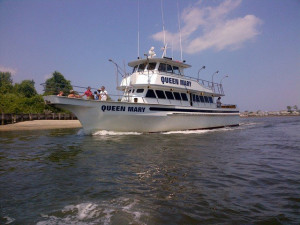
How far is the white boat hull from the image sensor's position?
11961mm

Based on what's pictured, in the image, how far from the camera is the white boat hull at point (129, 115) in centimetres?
1196

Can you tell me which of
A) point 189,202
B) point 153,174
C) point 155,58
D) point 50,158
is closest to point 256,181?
point 189,202

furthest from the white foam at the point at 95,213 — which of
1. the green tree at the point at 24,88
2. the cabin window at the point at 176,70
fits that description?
the green tree at the point at 24,88

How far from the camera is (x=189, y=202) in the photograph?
3396 millimetres

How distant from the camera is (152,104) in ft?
44.4

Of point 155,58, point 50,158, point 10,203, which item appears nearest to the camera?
point 10,203

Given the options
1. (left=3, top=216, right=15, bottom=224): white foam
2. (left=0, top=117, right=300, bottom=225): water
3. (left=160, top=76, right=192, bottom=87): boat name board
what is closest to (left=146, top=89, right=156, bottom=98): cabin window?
(left=160, top=76, right=192, bottom=87): boat name board

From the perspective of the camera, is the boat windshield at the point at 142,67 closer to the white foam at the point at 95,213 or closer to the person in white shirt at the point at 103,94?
Result: the person in white shirt at the point at 103,94

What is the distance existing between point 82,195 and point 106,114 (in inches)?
351

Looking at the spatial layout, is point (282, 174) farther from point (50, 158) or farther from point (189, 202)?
point (50, 158)

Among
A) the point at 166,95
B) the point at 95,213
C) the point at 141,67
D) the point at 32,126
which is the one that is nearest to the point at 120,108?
the point at 166,95

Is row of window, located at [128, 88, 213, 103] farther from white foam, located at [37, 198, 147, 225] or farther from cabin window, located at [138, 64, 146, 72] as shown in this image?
white foam, located at [37, 198, 147, 225]

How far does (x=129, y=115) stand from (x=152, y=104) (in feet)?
5.55

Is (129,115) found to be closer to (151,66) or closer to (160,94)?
(160,94)
